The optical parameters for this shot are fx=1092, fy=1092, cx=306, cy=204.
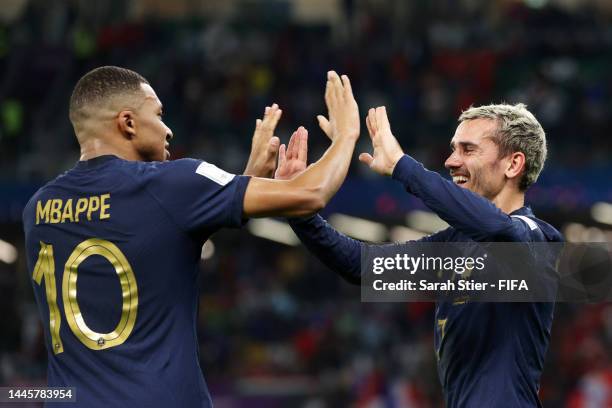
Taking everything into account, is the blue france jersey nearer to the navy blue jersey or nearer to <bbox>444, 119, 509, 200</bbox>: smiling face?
the navy blue jersey

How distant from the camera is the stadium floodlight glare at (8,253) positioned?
1830cm

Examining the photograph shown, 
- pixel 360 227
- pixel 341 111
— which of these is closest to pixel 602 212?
pixel 360 227

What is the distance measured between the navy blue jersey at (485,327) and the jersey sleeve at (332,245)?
1.46ft

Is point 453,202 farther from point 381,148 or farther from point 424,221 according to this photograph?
point 424,221

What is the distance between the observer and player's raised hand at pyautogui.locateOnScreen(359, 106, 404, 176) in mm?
4281

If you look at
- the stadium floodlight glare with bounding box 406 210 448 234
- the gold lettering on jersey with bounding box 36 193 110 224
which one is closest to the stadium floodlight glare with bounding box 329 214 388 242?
the stadium floodlight glare with bounding box 406 210 448 234

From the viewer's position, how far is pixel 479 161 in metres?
4.59

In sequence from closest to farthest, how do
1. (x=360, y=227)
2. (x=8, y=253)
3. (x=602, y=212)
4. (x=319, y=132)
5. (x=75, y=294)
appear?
(x=75, y=294) → (x=602, y=212) → (x=319, y=132) → (x=360, y=227) → (x=8, y=253)

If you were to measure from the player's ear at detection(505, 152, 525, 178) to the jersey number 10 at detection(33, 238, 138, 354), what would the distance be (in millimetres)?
1715

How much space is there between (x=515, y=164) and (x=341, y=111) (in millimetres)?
913

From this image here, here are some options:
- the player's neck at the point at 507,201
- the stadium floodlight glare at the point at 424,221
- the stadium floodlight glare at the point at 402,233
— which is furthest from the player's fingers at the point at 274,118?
the stadium floodlight glare at the point at 402,233

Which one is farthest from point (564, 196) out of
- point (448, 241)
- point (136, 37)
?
point (448, 241)

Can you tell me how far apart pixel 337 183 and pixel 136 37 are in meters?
16.6

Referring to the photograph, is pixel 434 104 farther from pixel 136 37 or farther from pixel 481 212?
pixel 481 212
